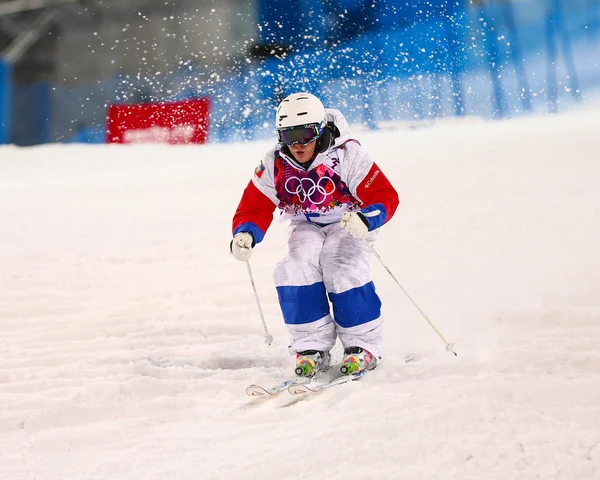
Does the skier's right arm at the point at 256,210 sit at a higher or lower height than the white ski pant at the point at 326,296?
higher

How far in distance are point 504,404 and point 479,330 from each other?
1.01m

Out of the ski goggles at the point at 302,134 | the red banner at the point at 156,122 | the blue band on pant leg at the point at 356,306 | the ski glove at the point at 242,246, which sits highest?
the red banner at the point at 156,122

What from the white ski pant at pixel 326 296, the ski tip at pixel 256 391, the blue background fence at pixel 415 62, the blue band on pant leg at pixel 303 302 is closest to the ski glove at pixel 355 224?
the white ski pant at pixel 326 296

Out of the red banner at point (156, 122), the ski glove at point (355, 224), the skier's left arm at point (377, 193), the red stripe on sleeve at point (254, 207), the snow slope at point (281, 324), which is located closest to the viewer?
the snow slope at point (281, 324)

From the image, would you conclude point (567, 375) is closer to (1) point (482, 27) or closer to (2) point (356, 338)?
(2) point (356, 338)

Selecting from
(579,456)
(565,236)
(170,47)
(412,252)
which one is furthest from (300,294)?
(170,47)

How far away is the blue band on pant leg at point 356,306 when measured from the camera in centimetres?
228

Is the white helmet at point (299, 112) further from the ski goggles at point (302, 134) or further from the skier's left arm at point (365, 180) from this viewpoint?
the skier's left arm at point (365, 180)

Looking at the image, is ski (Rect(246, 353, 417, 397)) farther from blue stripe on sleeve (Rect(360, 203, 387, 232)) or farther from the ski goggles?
the ski goggles

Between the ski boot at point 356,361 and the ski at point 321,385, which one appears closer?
the ski at point 321,385

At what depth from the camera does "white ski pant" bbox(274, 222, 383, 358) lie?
2287 mm

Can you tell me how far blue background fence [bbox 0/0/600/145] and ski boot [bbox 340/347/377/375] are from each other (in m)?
4.22

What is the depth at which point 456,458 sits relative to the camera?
4.93 ft

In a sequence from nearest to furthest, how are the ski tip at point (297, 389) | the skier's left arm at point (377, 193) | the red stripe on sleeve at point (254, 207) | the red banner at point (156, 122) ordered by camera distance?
the ski tip at point (297, 389)
the skier's left arm at point (377, 193)
the red stripe on sleeve at point (254, 207)
the red banner at point (156, 122)
